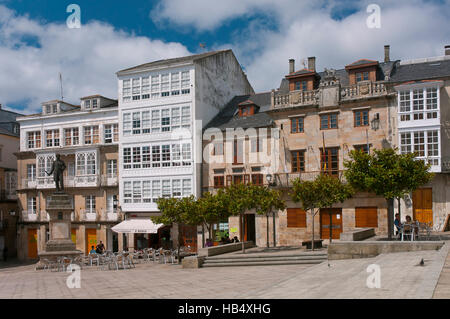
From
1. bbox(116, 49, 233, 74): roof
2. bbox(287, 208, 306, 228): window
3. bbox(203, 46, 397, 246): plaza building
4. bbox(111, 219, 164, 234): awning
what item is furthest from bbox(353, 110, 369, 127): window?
bbox(111, 219, 164, 234): awning

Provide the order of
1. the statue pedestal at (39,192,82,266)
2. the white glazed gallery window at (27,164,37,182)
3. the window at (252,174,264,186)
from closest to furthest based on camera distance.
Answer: the statue pedestal at (39,192,82,266) → the window at (252,174,264,186) → the white glazed gallery window at (27,164,37,182)

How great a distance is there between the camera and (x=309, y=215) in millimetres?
34406

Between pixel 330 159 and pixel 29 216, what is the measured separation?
2825 cm

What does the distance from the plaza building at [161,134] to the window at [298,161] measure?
296 inches

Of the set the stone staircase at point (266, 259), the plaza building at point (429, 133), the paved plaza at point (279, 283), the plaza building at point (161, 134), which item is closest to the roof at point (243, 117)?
the plaza building at point (161, 134)

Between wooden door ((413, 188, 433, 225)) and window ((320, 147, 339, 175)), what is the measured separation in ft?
17.9

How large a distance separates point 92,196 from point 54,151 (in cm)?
582

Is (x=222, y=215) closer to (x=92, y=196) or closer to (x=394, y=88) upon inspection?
(x=394, y=88)

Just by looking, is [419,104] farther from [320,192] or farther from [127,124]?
[127,124]

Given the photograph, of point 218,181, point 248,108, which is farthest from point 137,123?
point 248,108

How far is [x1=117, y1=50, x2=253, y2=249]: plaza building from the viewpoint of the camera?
38969 millimetres

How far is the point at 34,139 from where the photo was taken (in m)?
47.1

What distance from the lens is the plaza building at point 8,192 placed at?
4822cm

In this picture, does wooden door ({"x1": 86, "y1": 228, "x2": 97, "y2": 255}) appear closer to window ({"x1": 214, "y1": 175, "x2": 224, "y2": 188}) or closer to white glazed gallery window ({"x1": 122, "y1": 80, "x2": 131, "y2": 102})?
white glazed gallery window ({"x1": 122, "y1": 80, "x2": 131, "y2": 102})
